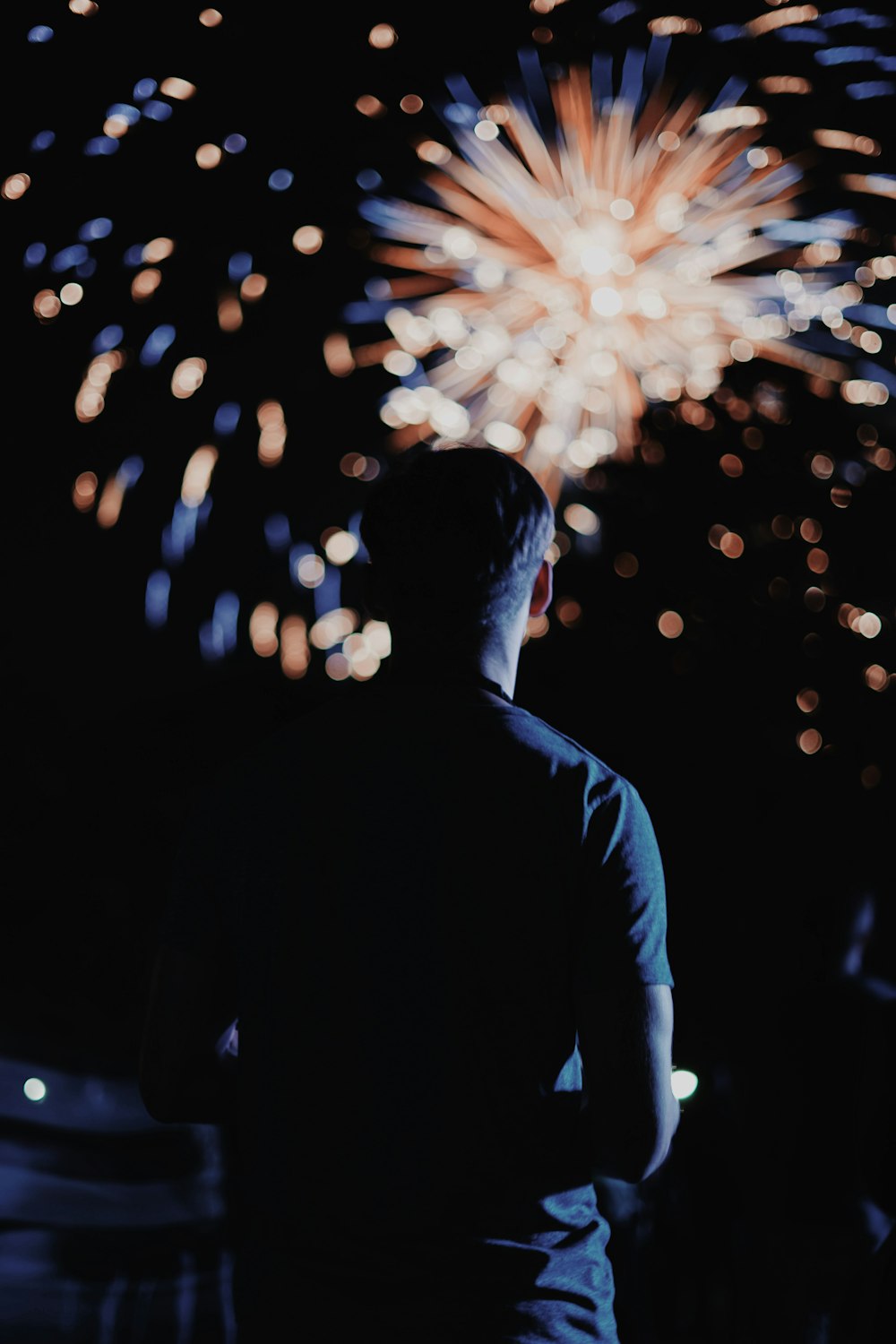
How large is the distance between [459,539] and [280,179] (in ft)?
8.92

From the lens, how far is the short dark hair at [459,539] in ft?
2.82

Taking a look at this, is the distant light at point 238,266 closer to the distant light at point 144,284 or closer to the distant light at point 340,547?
the distant light at point 144,284

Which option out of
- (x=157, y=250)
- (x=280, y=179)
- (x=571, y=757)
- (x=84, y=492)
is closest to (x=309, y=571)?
(x=84, y=492)

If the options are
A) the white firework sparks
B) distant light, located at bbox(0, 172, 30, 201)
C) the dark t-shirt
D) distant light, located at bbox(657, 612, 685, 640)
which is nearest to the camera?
the dark t-shirt

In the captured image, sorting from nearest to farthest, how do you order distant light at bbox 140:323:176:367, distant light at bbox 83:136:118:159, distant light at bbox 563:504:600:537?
distant light at bbox 83:136:118:159
distant light at bbox 140:323:176:367
distant light at bbox 563:504:600:537

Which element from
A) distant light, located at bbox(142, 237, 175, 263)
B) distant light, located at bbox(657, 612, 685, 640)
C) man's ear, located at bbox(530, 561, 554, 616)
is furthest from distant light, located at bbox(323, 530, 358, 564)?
man's ear, located at bbox(530, 561, 554, 616)

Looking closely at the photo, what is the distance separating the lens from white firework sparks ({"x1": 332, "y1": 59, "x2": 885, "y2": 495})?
130 inches

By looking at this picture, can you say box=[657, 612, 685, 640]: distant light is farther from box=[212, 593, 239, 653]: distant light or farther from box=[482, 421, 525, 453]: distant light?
box=[212, 593, 239, 653]: distant light

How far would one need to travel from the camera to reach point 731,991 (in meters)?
3.29

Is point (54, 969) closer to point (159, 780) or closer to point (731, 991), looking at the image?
point (159, 780)

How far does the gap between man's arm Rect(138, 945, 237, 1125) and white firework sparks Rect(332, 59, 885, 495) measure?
9.02 ft

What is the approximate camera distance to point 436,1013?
78 cm

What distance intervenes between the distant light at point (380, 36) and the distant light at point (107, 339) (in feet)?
3.36

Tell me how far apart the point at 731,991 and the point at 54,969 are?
6.03ft
